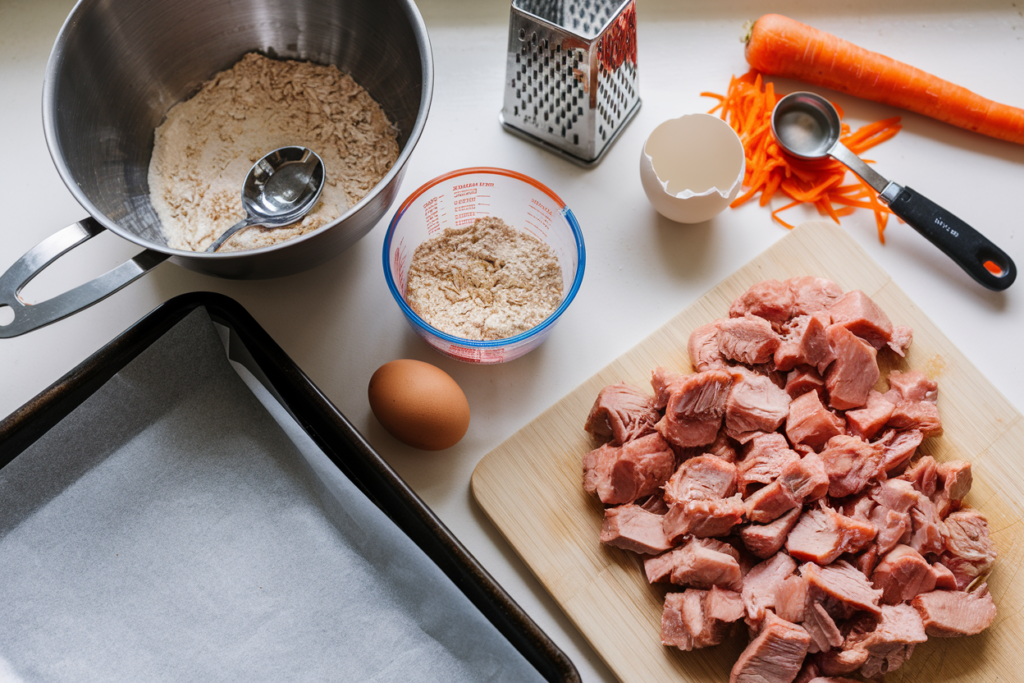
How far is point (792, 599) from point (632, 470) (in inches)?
15.7

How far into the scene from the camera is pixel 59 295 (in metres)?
1.25

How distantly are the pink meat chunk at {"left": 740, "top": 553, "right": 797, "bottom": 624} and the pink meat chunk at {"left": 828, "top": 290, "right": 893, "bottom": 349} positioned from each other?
54 cm

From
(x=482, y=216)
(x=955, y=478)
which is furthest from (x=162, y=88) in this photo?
(x=955, y=478)

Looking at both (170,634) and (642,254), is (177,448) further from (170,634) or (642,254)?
(642,254)

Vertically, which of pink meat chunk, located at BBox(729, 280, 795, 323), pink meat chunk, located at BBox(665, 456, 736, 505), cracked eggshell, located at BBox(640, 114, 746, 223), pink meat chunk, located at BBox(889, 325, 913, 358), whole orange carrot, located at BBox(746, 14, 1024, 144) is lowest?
pink meat chunk, located at BBox(665, 456, 736, 505)

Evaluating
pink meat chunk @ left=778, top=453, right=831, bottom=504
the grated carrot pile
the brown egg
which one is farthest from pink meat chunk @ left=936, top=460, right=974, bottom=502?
the brown egg

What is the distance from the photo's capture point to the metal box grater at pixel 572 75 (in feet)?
5.25

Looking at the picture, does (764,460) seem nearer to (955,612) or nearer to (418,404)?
(955,612)

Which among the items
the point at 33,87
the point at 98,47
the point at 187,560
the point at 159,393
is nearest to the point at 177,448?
the point at 159,393

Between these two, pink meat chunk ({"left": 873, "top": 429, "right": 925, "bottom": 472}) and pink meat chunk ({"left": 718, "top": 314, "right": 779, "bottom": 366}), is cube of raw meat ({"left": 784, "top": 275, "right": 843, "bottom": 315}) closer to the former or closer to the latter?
pink meat chunk ({"left": 718, "top": 314, "right": 779, "bottom": 366})

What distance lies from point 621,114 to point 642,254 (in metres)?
0.38

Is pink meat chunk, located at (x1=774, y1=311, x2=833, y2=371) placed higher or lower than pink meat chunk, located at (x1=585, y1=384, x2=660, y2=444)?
higher

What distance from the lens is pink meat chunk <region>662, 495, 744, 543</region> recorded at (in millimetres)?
1435

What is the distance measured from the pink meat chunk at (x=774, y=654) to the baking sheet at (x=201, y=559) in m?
0.42
